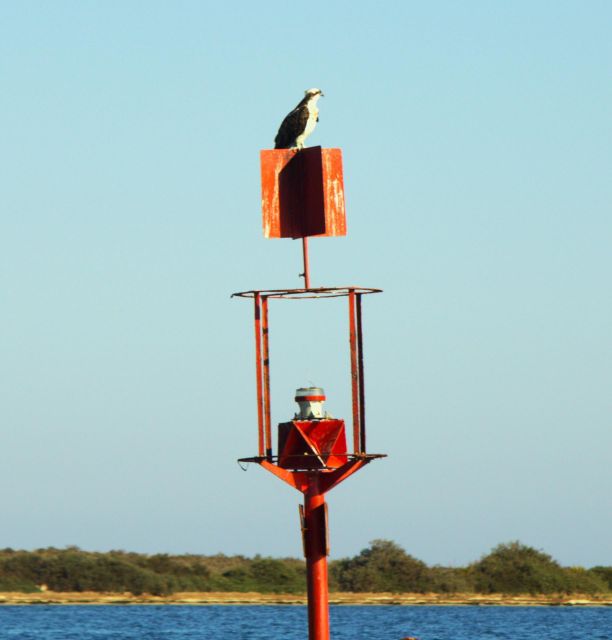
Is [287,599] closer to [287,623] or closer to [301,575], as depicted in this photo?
[301,575]

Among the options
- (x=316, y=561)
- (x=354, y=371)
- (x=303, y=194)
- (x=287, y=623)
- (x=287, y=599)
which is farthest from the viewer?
(x=287, y=599)

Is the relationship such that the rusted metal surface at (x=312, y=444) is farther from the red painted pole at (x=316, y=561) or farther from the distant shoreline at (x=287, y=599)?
the distant shoreline at (x=287, y=599)

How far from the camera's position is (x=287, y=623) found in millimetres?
95875

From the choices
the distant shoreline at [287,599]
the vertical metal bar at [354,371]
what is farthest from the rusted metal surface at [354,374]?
the distant shoreline at [287,599]

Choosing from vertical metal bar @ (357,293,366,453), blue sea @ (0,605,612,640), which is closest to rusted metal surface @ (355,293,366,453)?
vertical metal bar @ (357,293,366,453)

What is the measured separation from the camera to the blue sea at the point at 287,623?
3312 inches

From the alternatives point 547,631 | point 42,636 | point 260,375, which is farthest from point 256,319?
point 547,631

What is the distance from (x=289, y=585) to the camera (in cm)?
11594

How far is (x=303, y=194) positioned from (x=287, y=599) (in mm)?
91241

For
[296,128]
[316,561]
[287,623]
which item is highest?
[296,128]

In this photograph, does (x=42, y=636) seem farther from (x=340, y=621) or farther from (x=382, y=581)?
(x=382, y=581)

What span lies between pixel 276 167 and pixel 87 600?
Result: 300ft

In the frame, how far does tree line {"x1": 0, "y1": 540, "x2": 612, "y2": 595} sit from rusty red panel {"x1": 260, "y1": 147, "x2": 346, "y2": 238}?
281ft

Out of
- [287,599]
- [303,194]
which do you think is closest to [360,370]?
[303,194]
